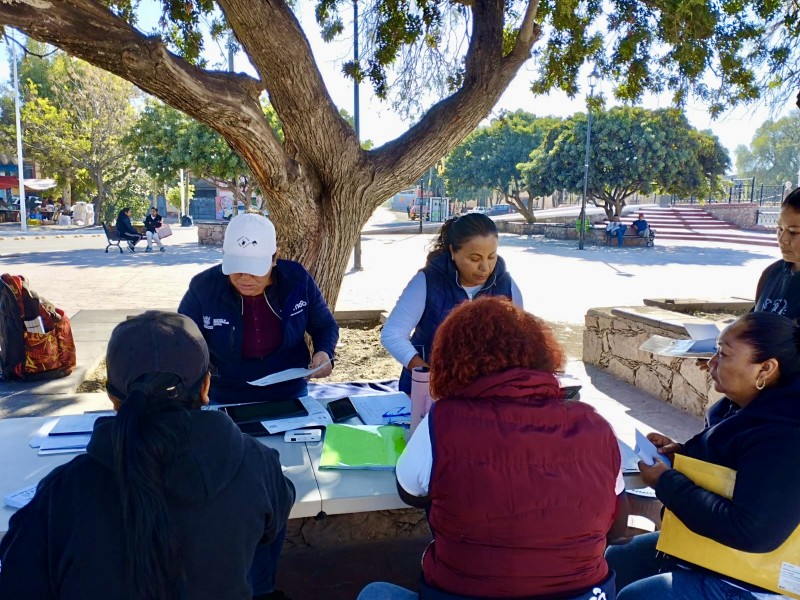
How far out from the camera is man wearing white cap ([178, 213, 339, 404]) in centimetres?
280

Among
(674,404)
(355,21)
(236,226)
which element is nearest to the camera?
(236,226)

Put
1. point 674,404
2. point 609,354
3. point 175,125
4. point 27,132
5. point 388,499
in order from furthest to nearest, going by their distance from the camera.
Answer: point 27,132 < point 175,125 < point 609,354 < point 674,404 < point 388,499

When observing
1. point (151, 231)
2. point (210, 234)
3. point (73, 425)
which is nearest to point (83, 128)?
point (210, 234)

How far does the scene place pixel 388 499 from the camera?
78.0 inches

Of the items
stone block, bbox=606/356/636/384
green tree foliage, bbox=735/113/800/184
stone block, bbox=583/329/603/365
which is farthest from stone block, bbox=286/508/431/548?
green tree foliage, bbox=735/113/800/184

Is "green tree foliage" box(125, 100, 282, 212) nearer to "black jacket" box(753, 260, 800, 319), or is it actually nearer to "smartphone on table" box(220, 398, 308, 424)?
"smartphone on table" box(220, 398, 308, 424)

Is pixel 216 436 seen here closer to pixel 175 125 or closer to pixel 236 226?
pixel 236 226

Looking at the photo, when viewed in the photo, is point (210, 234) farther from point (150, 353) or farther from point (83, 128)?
point (150, 353)

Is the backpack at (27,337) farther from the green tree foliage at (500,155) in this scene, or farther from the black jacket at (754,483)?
the green tree foliage at (500,155)

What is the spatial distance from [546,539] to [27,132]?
35.6 meters

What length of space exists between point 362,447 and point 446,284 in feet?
3.64

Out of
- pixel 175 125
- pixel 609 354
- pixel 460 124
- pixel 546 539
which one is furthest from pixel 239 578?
pixel 175 125

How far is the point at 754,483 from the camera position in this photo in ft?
5.18

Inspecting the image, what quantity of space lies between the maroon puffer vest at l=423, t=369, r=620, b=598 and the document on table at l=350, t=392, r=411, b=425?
1145 millimetres
